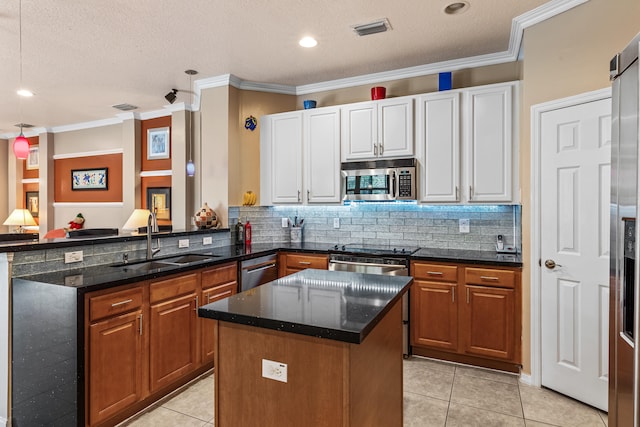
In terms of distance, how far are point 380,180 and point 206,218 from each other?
198 centimetres

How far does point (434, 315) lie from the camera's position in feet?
11.1

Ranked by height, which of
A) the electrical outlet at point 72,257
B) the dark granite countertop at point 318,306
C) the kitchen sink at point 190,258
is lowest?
the kitchen sink at point 190,258

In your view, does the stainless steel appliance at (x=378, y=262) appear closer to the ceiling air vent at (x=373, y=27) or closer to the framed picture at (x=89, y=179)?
the ceiling air vent at (x=373, y=27)

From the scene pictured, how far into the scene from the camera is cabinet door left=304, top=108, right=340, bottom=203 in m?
4.08

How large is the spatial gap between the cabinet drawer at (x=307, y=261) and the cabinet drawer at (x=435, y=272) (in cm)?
93

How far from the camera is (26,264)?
2.35 m

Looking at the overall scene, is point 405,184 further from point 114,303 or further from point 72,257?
point 72,257

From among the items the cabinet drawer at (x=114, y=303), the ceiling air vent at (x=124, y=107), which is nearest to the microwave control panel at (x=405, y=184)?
the cabinet drawer at (x=114, y=303)

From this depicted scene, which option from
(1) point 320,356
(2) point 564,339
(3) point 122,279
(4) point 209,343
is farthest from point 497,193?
(3) point 122,279

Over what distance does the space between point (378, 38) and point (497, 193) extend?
5.84 ft

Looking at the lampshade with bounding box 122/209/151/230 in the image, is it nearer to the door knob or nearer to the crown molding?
the crown molding

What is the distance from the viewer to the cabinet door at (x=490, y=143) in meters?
3.32

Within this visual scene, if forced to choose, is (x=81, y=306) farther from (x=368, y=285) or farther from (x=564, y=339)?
(x=564, y=339)

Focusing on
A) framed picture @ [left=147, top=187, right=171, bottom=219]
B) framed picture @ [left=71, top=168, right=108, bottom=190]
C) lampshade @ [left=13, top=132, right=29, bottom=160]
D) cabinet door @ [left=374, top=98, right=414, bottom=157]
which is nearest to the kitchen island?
cabinet door @ [left=374, top=98, right=414, bottom=157]
